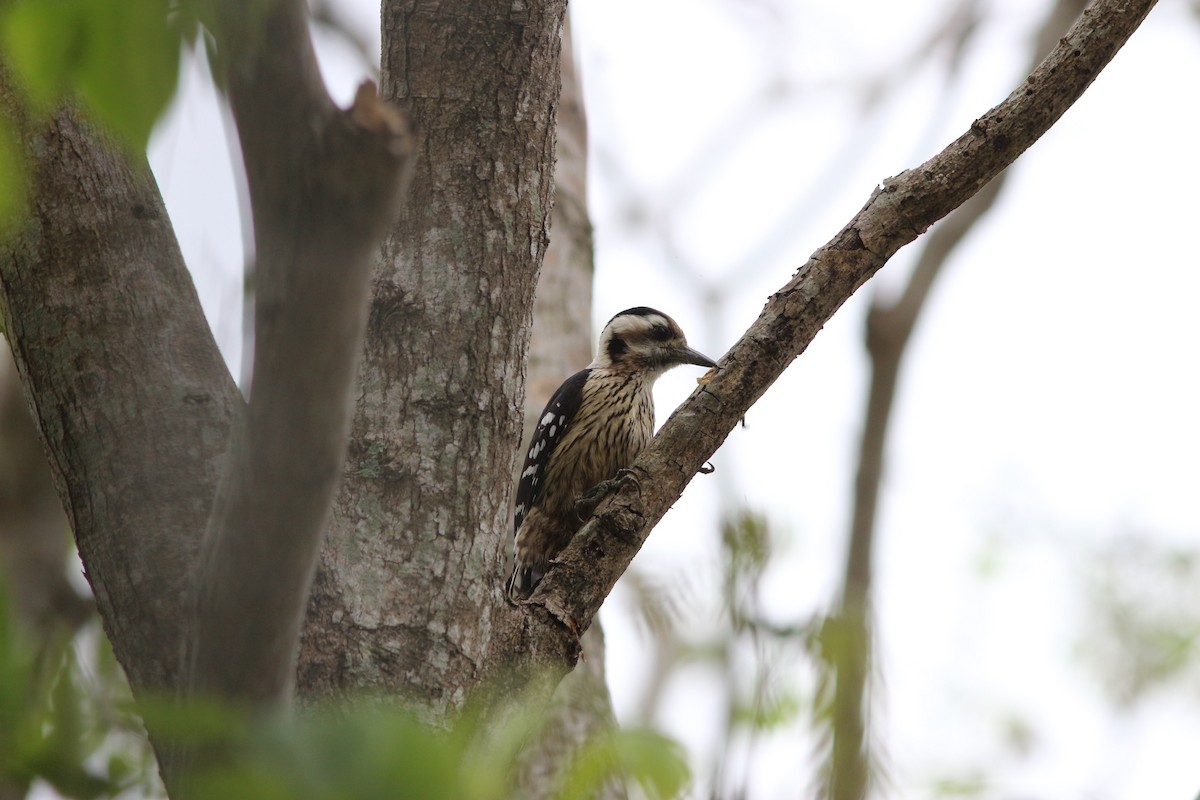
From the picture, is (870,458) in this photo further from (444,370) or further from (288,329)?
(288,329)

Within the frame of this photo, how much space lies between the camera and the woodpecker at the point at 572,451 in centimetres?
573

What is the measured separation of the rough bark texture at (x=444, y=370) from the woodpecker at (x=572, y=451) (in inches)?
101

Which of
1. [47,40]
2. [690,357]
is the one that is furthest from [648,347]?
[47,40]

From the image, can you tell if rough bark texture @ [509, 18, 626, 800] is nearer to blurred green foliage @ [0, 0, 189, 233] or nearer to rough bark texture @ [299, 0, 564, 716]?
rough bark texture @ [299, 0, 564, 716]

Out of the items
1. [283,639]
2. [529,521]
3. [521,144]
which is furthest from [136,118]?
[529,521]

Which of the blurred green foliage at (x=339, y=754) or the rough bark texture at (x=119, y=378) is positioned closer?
the blurred green foliage at (x=339, y=754)

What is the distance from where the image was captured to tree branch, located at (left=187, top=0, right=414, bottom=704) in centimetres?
154

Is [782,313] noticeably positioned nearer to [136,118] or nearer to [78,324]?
[78,324]

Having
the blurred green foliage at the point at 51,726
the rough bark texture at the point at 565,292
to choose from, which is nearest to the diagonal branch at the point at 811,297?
the blurred green foliage at the point at 51,726

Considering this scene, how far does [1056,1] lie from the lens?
5461 millimetres

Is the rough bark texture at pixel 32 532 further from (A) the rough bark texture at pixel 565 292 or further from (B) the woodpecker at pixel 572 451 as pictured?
(A) the rough bark texture at pixel 565 292

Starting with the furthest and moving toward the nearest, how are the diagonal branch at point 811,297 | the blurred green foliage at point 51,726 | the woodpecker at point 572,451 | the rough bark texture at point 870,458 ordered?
1. the woodpecker at point 572,451
2. the diagonal branch at point 811,297
3. the rough bark texture at point 870,458
4. the blurred green foliage at point 51,726

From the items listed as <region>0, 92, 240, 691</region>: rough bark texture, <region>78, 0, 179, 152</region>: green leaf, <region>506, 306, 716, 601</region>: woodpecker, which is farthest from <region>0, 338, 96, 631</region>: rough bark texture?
<region>78, 0, 179, 152</region>: green leaf

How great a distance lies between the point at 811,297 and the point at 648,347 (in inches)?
126
